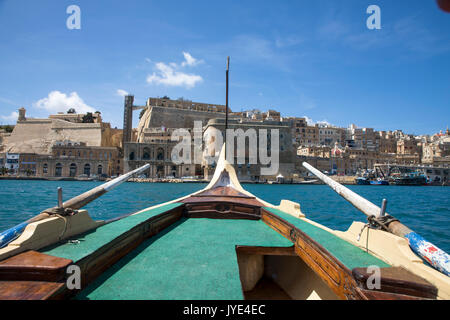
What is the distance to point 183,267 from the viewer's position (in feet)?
9.04

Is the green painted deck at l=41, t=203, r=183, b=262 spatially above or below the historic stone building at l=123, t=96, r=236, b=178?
below

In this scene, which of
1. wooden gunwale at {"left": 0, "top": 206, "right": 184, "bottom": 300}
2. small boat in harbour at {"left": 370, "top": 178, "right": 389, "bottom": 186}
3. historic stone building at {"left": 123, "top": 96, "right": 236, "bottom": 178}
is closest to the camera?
wooden gunwale at {"left": 0, "top": 206, "right": 184, "bottom": 300}

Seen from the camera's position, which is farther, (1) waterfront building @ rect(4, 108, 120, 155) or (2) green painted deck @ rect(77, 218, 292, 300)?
(1) waterfront building @ rect(4, 108, 120, 155)

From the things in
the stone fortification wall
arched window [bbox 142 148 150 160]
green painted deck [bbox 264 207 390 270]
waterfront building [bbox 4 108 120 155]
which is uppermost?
the stone fortification wall

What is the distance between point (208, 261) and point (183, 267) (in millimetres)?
316

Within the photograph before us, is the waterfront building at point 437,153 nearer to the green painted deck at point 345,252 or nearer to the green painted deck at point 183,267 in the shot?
the green painted deck at point 345,252

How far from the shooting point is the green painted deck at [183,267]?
2.21 metres

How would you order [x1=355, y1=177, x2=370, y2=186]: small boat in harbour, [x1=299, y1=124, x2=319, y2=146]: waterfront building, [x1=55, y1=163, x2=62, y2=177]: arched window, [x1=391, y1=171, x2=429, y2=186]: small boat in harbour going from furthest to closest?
1. [x1=299, y1=124, x2=319, y2=146]: waterfront building
2. [x1=391, y1=171, x2=429, y2=186]: small boat in harbour
3. [x1=355, y1=177, x2=370, y2=186]: small boat in harbour
4. [x1=55, y1=163, x2=62, y2=177]: arched window

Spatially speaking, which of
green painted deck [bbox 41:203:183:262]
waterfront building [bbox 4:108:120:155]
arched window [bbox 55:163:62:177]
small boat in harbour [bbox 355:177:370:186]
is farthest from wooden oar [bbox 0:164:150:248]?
waterfront building [bbox 4:108:120:155]

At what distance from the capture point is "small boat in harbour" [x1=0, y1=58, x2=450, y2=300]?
77.0 inches

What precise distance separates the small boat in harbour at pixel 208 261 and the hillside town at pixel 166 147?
41.9 meters

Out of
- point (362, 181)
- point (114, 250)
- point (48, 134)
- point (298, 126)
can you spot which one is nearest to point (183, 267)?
point (114, 250)

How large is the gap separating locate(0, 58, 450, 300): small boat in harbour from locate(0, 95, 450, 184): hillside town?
41.9 meters

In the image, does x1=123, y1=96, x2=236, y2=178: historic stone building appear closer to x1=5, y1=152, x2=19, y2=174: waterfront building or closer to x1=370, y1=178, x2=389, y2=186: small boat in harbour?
x1=5, y1=152, x2=19, y2=174: waterfront building
